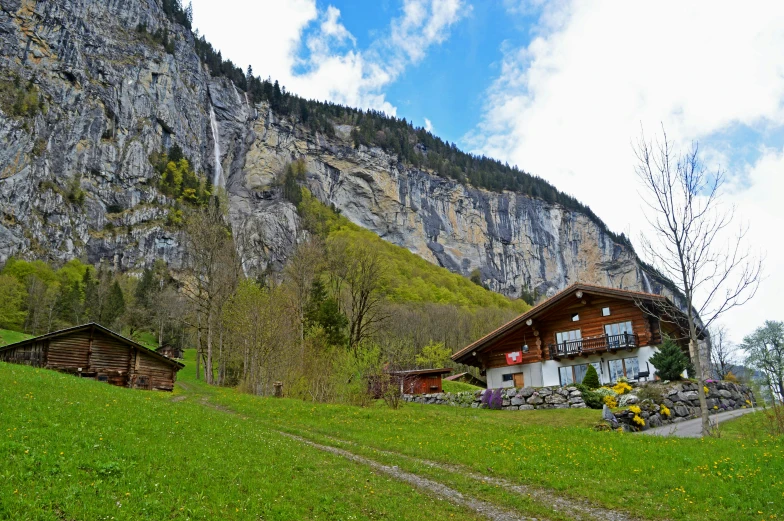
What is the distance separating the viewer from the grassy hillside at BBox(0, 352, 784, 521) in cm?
772

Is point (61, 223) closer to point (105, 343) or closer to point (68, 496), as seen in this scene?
point (105, 343)

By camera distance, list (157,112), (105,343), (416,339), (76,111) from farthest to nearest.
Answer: (157,112)
(76,111)
(416,339)
(105,343)

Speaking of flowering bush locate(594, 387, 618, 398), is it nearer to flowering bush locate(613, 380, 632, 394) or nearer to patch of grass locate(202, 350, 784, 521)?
flowering bush locate(613, 380, 632, 394)

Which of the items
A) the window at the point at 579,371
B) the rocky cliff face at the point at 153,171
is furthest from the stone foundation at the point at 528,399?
the rocky cliff face at the point at 153,171

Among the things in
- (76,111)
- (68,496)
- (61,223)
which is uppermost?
(76,111)

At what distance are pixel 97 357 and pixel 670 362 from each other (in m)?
34.3

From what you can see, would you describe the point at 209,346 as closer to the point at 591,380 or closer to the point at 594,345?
the point at 591,380

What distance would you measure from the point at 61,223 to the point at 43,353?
86.0 meters

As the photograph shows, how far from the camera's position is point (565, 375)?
3316cm

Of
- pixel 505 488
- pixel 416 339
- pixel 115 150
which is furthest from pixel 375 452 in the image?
pixel 115 150

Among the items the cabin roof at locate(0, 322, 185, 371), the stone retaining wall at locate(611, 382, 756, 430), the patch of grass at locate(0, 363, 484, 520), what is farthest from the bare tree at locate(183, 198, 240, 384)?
the stone retaining wall at locate(611, 382, 756, 430)

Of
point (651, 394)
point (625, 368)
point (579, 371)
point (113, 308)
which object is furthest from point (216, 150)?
point (651, 394)

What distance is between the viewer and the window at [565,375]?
32938mm

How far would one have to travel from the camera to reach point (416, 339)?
6850 centimetres
